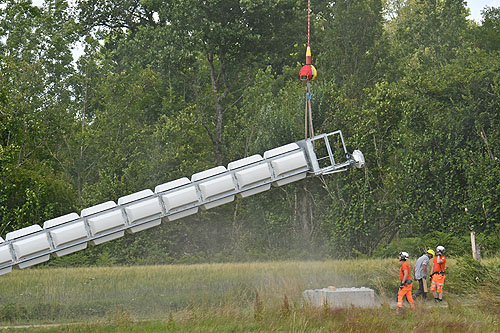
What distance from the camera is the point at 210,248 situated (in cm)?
4334

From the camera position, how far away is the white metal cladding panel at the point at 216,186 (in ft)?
60.8

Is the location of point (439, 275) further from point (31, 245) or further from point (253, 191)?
point (31, 245)

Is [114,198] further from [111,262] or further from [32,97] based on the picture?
[32,97]

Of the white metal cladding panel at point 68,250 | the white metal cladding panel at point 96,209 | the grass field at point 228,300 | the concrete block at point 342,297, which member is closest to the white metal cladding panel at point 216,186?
the white metal cladding panel at point 96,209

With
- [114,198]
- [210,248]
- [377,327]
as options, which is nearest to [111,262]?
[114,198]

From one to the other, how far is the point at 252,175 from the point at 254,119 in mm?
26370

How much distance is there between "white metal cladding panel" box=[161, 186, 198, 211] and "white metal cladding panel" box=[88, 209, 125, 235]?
123 centimetres

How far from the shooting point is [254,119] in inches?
1770

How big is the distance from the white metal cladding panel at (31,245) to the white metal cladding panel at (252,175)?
5.17 m

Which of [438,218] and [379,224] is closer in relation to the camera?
[438,218]

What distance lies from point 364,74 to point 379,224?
1101cm

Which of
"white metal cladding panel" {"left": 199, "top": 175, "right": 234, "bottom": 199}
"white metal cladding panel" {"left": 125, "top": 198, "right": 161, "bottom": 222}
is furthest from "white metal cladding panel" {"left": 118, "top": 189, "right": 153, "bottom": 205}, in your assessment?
"white metal cladding panel" {"left": 199, "top": 175, "right": 234, "bottom": 199}

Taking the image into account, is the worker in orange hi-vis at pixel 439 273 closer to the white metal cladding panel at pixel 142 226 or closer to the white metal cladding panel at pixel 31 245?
the white metal cladding panel at pixel 142 226

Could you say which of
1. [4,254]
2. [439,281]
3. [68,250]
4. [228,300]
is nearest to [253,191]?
[228,300]
